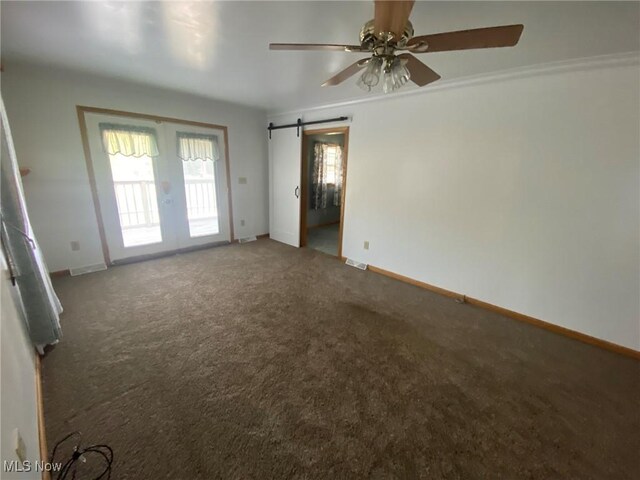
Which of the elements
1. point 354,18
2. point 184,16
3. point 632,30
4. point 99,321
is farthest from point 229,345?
point 632,30

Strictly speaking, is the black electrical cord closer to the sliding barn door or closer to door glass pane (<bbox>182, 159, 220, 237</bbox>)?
door glass pane (<bbox>182, 159, 220, 237</bbox>)

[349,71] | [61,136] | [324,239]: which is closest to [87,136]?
[61,136]

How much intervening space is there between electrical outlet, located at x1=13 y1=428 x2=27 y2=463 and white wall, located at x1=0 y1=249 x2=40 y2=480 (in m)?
0.03

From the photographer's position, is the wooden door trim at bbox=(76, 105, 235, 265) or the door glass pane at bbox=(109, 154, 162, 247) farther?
the door glass pane at bbox=(109, 154, 162, 247)

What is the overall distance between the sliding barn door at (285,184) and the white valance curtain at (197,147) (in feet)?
3.32

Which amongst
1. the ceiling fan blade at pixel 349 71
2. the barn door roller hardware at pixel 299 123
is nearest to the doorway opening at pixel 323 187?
the barn door roller hardware at pixel 299 123

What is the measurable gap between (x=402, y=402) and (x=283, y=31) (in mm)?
2695

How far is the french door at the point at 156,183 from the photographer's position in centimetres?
342

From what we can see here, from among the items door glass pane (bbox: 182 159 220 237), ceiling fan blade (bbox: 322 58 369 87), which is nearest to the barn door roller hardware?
door glass pane (bbox: 182 159 220 237)

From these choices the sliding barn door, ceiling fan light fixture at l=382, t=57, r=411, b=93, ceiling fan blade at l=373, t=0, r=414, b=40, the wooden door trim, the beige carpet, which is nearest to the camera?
ceiling fan blade at l=373, t=0, r=414, b=40

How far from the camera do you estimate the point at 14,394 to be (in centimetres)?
109

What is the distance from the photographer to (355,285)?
3.34 metres

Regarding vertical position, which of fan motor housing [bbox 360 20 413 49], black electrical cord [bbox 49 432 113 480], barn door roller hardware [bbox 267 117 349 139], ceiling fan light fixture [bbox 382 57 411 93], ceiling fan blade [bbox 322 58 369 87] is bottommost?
Result: black electrical cord [bbox 49 432 113 480]

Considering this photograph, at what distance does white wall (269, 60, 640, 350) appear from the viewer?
7.06ft
